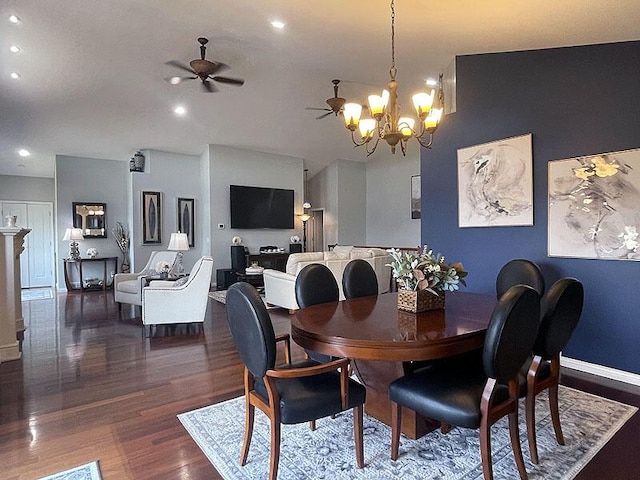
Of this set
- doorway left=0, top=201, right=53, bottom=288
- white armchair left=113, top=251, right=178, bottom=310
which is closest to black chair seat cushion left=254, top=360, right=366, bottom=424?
white armchair left=113, top=251, right=178, bottom=310

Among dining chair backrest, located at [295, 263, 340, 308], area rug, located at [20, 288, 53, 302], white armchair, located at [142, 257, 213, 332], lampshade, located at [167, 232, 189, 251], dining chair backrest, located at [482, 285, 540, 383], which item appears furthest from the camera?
area rug, located at [20, 288, 53, 302]

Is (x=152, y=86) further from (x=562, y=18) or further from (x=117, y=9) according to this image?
(x=562, y=18)

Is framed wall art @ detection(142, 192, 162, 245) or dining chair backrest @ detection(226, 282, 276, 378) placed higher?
framed wall art @ detection(142, 192, 162, 245)

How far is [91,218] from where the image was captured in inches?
344

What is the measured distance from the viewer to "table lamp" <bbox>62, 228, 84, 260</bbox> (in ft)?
25.9

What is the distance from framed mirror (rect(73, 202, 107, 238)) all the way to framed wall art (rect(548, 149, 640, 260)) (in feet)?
29.5

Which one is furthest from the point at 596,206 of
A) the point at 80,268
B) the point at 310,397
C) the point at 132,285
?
the point at 80,268

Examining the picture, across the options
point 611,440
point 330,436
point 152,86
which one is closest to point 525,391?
point 611,440

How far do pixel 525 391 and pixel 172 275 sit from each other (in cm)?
494

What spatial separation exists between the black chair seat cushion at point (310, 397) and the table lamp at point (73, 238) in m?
7.72

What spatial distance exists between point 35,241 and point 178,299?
7.59 meters

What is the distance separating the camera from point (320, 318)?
223 cm

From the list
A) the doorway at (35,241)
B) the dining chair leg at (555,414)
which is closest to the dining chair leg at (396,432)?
the dining chair leg at (555,414)

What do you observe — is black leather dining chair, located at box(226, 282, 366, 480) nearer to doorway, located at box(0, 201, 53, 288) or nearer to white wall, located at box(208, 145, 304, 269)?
white wall, located at box(208, 145, 304, 269)
